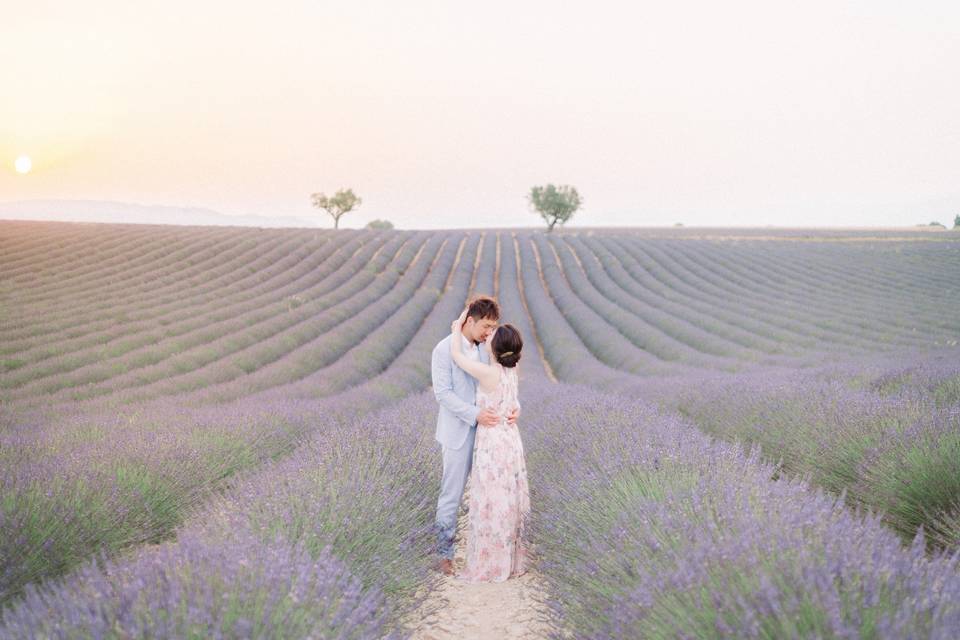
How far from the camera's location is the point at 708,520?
2.37 m

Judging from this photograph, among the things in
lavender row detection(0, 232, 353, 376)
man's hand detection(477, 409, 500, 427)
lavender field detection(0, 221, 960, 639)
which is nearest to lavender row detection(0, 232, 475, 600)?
lavender field detection(0, 221, 960, 639)

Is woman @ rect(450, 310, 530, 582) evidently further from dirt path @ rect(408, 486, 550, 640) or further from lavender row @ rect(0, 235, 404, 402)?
lavender row @ rect(0, 235, 404, 402)

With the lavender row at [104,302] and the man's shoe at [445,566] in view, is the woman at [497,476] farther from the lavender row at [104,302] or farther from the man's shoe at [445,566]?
the lavender row at [104,302]

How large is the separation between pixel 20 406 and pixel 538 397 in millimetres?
6062

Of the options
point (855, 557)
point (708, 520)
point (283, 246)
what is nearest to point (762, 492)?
point (708, 520)

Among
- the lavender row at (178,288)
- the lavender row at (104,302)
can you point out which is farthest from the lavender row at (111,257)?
the lavender row at (178,288)

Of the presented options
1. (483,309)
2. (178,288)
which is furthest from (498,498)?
(178,288)

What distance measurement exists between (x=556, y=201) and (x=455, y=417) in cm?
4688

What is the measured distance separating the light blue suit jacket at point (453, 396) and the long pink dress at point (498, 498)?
98mm

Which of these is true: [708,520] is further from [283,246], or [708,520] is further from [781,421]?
[283,246]

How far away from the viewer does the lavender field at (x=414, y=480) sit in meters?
1.90

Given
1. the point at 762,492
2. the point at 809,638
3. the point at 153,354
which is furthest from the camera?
the point at 153,354

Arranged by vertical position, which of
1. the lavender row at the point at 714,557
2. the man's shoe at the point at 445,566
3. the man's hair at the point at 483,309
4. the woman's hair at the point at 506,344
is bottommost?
the man's shoe at the point at 445,566

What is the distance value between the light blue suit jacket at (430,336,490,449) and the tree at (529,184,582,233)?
4676 centimetres
